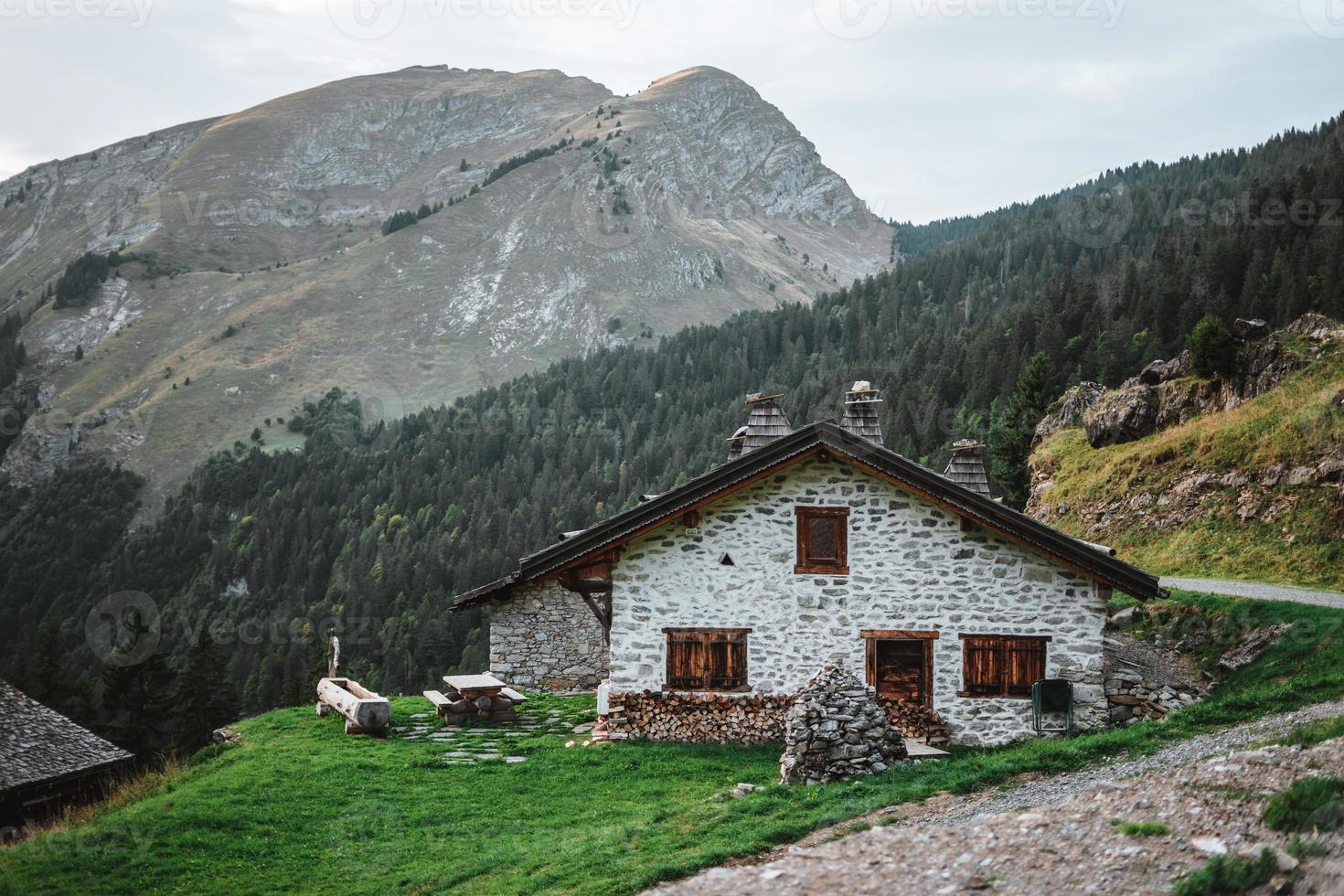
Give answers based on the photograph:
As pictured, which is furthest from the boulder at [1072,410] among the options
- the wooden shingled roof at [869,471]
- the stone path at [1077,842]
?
the stone path at [1077,842]

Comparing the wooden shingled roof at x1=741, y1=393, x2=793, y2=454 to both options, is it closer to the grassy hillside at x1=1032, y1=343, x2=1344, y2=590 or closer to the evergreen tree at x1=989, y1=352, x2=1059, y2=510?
the grassy hillside at x1=1032, y1=343, x2=1344, y2=590

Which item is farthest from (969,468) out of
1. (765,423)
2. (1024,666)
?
(1024,666)

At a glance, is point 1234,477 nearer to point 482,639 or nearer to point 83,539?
point 482,639

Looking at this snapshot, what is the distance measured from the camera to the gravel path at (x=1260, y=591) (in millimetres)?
21406

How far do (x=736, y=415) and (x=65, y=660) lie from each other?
91.6 metres

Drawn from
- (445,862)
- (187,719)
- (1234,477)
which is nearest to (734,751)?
(445,862)

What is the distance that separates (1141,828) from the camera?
872 centimetres

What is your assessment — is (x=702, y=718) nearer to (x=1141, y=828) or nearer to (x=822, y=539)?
(x=822, y=539)

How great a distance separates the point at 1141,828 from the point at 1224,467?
2456cm

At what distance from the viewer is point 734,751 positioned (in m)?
17.2

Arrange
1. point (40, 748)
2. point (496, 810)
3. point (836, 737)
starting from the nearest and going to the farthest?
1. point (836, 737)
2. point (496, 810)
3. point (40, 748)

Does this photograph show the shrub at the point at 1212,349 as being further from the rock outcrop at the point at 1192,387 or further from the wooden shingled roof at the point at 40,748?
the wooden shingled roof at the point at 40,748

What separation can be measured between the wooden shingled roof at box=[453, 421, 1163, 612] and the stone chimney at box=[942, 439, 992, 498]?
3.81 meters

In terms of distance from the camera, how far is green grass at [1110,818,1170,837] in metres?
8.62
